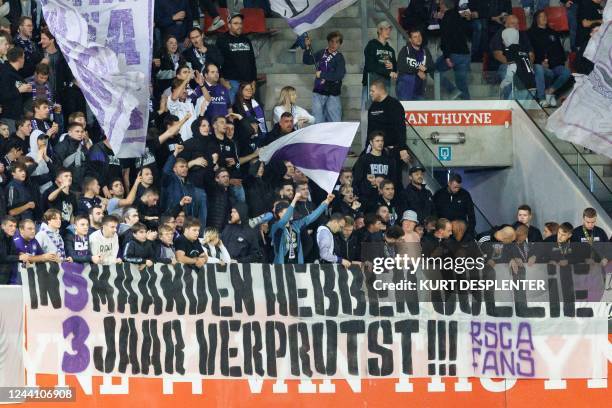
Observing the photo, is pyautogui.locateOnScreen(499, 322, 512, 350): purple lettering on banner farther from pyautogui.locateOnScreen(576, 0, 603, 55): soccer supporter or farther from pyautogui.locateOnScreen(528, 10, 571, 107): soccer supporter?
pyautogui.locateOnScreen(576, 0, 603, 55): soccer supporter

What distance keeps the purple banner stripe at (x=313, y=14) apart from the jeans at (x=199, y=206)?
3470 millimetres

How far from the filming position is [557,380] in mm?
18375

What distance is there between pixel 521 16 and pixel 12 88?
951 centimetres

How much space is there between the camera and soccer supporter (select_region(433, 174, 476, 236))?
74.1ft

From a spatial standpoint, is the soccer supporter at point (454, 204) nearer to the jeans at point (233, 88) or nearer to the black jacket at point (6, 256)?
the jeans at point (233, 88)

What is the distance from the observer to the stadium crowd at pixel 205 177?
18875 millimetres

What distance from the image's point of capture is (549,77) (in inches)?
995

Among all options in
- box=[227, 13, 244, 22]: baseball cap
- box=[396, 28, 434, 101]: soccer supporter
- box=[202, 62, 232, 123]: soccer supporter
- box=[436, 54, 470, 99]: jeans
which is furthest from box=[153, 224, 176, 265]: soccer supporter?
box=[436, 54, 470, 99]: jeans

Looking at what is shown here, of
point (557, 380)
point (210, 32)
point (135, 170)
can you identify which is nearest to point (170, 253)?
point (135, 170)

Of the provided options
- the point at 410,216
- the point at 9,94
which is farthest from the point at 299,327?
the point at 9,94

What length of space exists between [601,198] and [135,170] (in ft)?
22.1

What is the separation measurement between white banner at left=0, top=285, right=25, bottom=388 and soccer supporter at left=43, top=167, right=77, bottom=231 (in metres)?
1.72

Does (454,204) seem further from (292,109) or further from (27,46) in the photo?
(27,46)

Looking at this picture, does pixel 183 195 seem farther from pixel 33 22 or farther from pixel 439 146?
pixel 439 146
